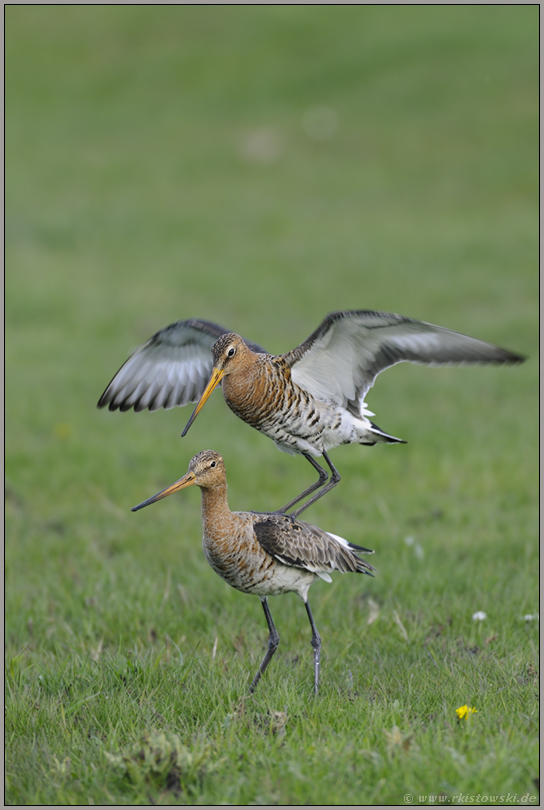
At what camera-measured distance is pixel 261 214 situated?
67.8ft

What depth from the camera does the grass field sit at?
12.0ft

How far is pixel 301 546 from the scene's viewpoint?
14.3ft

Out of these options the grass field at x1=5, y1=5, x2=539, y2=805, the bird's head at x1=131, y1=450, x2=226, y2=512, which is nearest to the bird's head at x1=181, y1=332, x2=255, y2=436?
the bird's head at x1=131, y1=450, x2=226, y2=512

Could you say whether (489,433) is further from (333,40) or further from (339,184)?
(333,40)

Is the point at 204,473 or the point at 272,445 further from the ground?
the point at 272,445

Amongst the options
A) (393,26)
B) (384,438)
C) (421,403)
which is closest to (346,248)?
(421,403)

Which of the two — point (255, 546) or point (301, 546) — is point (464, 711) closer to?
point (301, 546)

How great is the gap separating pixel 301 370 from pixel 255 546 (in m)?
1.04

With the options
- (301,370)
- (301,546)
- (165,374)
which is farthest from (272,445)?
(301,546)

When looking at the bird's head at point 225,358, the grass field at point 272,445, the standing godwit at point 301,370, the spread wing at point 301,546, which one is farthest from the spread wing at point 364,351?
the grass field at point 272,445

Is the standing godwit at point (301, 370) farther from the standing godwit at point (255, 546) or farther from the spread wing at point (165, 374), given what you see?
the standing godwit at point (255, 546)

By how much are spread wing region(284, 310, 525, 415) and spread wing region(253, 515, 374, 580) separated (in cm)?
74

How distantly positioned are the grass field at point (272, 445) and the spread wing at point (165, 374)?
4.83 feet

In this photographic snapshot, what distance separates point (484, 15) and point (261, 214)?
16.5m
